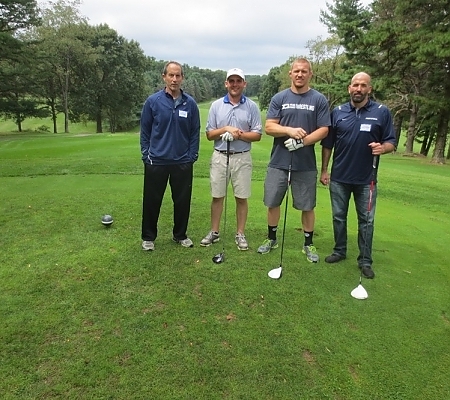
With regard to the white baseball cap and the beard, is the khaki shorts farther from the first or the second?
the beard

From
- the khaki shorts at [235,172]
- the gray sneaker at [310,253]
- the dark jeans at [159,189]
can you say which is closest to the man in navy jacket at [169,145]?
the dark jeans at [159,189]

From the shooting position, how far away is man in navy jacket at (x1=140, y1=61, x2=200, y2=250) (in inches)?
156

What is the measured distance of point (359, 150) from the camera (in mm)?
3834

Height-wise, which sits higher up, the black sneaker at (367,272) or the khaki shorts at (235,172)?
Result: the khaki shorts at (235,172)

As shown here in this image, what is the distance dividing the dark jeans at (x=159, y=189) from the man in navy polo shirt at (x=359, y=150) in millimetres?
1640

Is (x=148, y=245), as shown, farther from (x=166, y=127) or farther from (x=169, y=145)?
(x=166, y=127)

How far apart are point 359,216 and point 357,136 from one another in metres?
0.88

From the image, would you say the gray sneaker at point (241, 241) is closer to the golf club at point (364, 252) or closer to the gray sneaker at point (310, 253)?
the gray sneaker at point (310, 253)

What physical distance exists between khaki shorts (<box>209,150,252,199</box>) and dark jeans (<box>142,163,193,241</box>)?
31cm

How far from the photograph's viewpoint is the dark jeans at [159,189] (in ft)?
13.6

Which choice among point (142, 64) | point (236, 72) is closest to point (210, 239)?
point (236, 72)

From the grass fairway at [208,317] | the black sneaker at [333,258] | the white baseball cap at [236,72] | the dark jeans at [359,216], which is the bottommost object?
the grass fairway at [208,317]

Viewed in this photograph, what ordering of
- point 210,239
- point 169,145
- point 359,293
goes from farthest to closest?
1. point 210,239
2. point 169,145
3. point 359,293

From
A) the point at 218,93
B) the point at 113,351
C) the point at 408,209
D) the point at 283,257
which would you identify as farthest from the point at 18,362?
the point at 218,93
